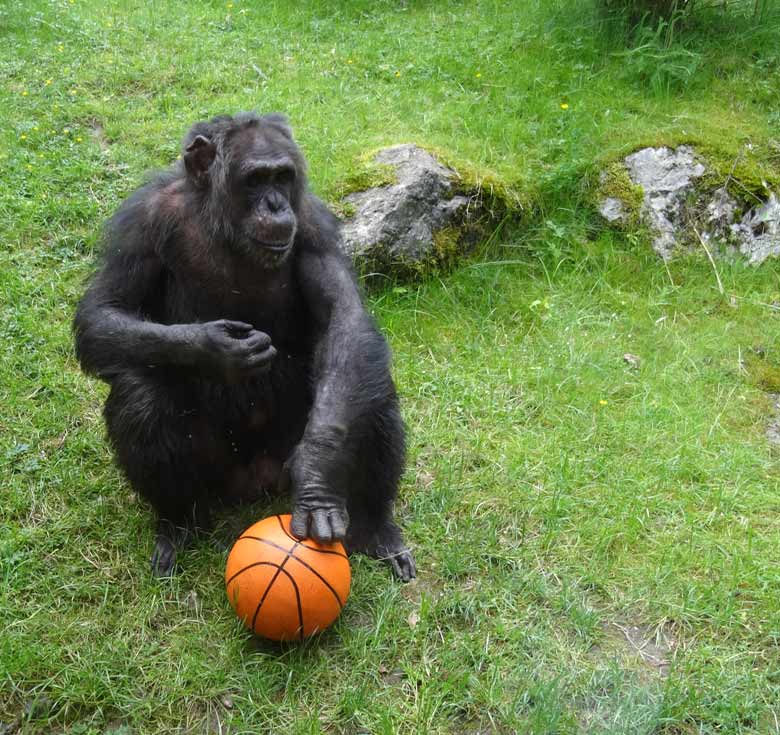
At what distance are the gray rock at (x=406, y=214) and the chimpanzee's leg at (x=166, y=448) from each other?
219cm

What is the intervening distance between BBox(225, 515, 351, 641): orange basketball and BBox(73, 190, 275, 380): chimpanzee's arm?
74cm

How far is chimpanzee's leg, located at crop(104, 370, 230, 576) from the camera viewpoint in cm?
398

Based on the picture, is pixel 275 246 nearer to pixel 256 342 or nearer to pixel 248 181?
pixel 248 181

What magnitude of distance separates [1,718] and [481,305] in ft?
12.9

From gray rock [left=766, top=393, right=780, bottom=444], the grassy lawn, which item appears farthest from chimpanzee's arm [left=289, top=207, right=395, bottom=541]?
gray rock [left=766, top=393, right=780, bottom=444]

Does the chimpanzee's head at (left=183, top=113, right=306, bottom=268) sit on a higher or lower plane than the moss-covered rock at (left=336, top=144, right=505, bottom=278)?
higher

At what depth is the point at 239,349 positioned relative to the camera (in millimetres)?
3760

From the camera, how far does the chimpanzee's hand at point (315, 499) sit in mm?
3707

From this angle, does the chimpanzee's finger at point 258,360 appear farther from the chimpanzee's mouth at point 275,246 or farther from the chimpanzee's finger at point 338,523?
the chimpanzee's finger at point 338,523

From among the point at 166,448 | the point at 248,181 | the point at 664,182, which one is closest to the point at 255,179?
the point at 248,181

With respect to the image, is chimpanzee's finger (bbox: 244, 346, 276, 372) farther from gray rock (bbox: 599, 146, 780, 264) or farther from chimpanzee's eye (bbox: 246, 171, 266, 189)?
gray rock (bbox: 599, 146, 780, 264)

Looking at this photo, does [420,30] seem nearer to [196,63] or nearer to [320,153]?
[196,63]

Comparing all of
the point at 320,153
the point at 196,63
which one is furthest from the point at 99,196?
the point at 196,63

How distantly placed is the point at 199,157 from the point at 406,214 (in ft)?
7.59
